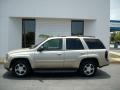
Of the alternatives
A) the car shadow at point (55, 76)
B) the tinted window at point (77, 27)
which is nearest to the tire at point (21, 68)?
the car shadow at point (55, 76)

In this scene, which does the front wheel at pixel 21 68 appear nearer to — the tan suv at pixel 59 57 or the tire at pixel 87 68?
the tan suv at pixel 59 57

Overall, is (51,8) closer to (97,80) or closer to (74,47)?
(74,47)

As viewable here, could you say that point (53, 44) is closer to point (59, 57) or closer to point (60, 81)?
point (59, 57)

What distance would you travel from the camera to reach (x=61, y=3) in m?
18.3

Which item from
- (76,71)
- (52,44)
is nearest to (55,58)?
(52,44)

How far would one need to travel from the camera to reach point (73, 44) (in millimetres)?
11898

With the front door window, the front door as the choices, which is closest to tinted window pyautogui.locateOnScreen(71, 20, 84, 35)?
the front door window

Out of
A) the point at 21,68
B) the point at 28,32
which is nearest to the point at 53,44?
the point at 21,68

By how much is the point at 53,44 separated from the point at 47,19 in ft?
24.6

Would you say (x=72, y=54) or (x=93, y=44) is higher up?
(x=93, y=44)

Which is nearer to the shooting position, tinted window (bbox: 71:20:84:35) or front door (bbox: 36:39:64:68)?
front door (bbox: 36:39:64:68)

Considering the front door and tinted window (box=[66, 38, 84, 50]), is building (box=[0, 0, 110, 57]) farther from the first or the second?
the front door

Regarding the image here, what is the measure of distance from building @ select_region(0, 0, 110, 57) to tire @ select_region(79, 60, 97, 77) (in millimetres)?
7109

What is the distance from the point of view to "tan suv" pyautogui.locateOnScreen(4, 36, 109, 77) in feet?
37.6
